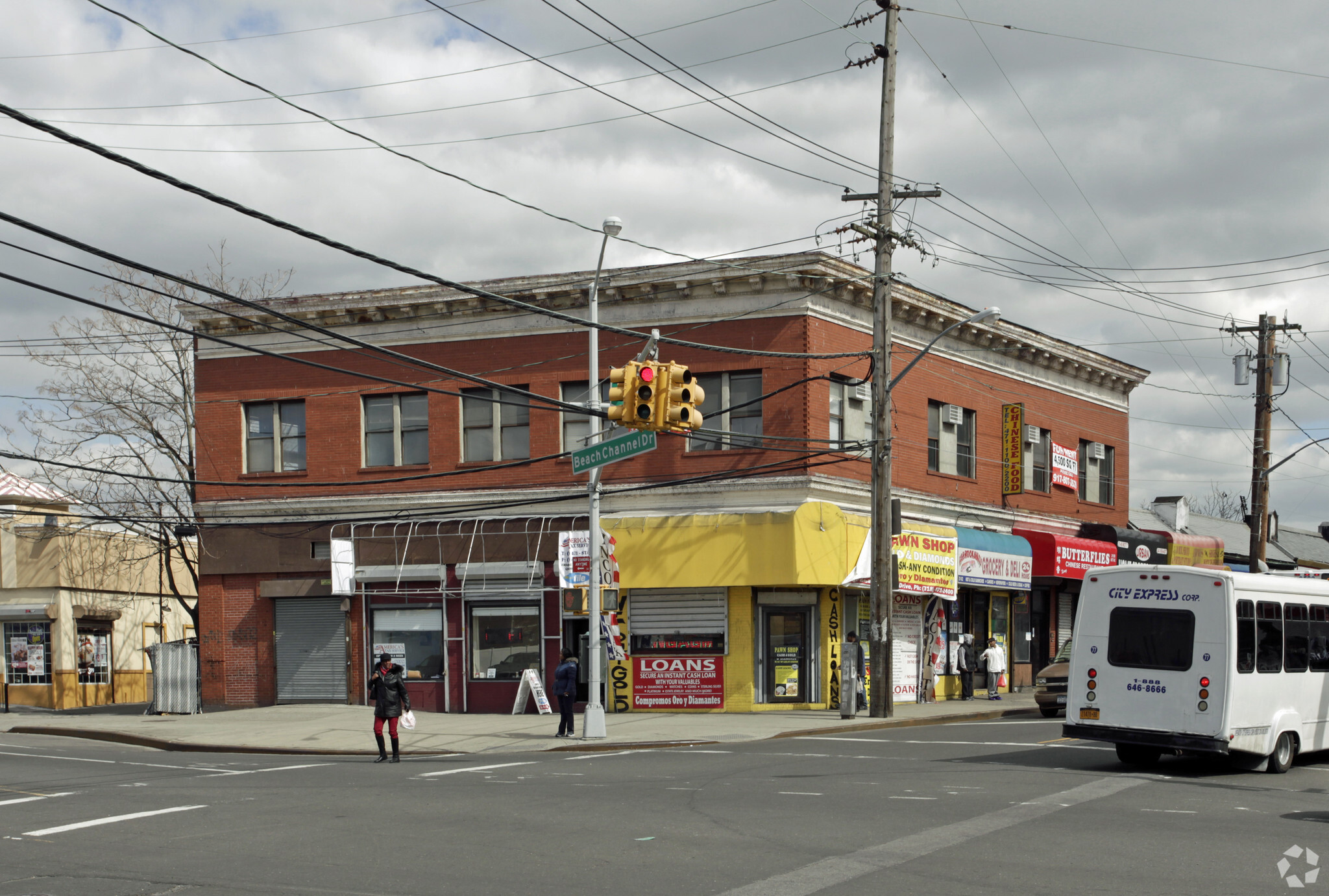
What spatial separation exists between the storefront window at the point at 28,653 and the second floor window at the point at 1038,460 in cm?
2891

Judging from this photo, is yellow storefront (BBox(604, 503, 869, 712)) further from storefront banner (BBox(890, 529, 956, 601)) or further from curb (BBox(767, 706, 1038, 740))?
curb (BBox(767, 706, 1038, 740))

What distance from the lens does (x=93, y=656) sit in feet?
130

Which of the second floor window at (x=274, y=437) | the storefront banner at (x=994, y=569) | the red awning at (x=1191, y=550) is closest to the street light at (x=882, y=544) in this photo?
the storefront banner at (x=994, y=569)

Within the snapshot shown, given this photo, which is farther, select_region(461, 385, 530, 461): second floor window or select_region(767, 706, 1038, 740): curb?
select_region(461, 385, 530, 461): second floor window

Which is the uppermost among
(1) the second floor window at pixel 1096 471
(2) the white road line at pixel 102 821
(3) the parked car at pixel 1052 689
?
(1) the second floor window at pixel 1096 471

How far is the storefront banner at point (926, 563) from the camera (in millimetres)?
29750

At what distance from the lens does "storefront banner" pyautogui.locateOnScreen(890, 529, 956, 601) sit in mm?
29750

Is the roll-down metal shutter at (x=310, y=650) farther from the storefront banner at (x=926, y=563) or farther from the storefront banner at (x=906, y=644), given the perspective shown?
the storefront banner at (x=926, y=563)

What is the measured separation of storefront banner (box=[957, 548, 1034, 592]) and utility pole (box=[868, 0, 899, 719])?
667 centimetres

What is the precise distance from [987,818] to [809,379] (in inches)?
650

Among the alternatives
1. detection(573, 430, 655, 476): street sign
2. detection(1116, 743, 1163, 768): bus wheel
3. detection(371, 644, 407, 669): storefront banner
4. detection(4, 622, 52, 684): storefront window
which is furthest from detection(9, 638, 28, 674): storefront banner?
detection(1116, 743, 1163, 768): bus wheel

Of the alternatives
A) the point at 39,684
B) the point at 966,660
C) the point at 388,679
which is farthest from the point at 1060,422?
the point at 39,684

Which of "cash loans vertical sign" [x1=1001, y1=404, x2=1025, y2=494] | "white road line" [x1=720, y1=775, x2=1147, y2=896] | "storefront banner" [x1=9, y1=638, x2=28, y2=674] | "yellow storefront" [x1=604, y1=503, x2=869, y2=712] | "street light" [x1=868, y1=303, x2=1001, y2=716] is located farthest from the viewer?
"storefront banner" [x1=9, y1=638, x2=28, y2=674]

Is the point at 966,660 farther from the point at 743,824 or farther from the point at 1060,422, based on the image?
the point at 743,824
